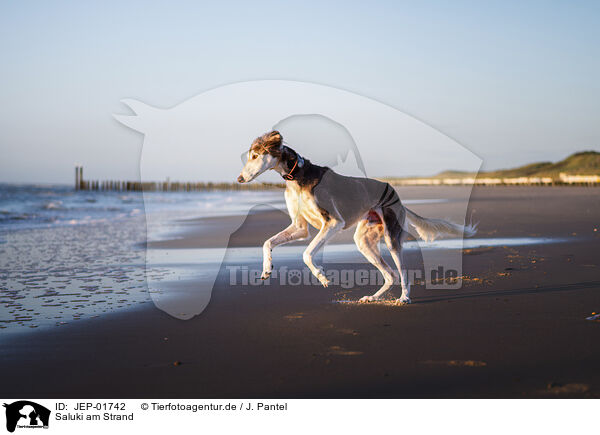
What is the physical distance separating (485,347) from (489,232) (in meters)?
11.9

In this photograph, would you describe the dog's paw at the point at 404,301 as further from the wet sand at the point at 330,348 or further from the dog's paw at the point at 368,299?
the dog's paw at the point at 368,299

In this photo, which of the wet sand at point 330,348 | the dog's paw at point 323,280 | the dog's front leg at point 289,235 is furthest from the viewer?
the dog's front leg at point 289,235

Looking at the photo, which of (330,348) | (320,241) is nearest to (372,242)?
(320,241)

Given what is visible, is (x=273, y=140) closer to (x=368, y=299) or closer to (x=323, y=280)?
(x=323, y=280)

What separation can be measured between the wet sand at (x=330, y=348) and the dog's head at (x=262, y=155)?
1770 millimetres

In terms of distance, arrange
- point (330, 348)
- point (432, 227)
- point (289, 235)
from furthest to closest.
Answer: point (432, 227), point (289, 235), point (330, 348)

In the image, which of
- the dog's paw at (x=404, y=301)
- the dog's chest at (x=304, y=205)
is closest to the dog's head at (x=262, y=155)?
the dog's chest at (x=304, y=205)

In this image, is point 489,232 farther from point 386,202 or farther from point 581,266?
point 386,202

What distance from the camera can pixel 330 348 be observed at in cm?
535
